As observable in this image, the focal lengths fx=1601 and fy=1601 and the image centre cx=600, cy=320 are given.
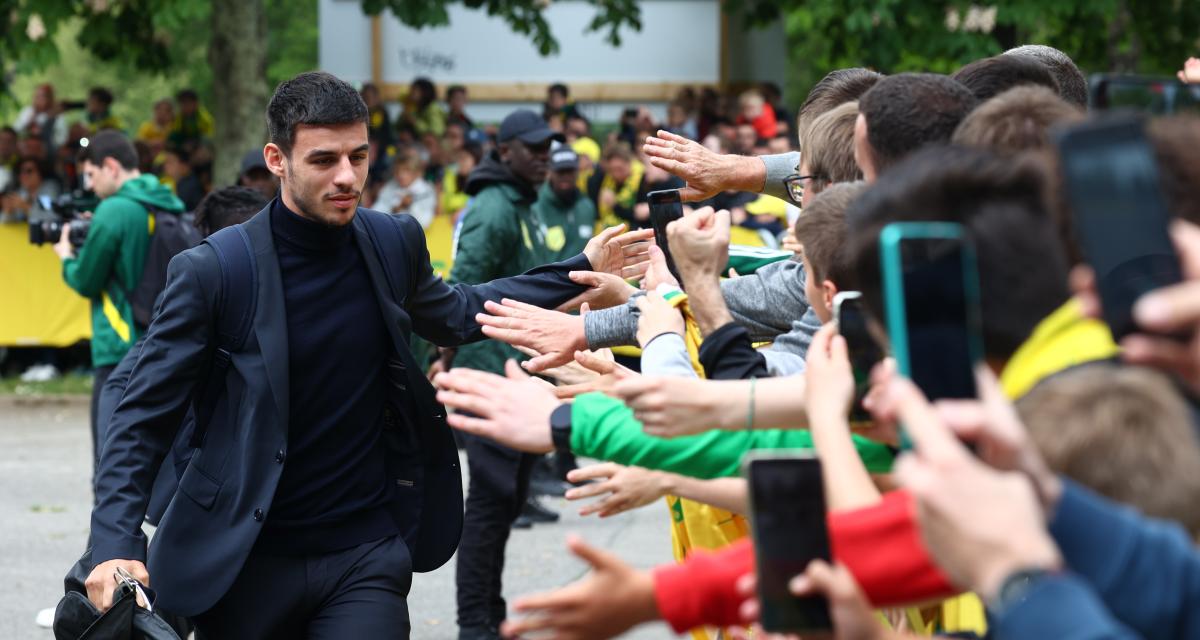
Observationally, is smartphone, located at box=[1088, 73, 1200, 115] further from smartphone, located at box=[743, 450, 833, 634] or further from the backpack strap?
the backpack strap

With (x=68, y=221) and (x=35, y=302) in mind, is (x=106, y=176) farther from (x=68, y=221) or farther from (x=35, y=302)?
(x=35, y=302)

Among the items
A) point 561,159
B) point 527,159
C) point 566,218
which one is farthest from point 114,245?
point 566,218

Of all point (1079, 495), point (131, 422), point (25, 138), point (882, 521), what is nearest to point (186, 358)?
point (131, 422)

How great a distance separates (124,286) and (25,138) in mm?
9083

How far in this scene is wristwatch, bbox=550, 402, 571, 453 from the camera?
2.82 metres

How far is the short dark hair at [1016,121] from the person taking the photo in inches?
105

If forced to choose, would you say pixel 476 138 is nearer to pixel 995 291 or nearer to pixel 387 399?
pixel 387 399

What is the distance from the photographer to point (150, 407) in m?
4.24

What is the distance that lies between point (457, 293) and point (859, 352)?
231cm

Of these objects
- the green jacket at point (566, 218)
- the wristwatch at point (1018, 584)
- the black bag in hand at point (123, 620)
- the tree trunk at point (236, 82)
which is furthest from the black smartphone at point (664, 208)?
the tree trunk at point (236, 82)

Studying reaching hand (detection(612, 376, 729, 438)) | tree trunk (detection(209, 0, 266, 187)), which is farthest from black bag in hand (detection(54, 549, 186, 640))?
tree trunk (detection(209, 0, 266, 187))

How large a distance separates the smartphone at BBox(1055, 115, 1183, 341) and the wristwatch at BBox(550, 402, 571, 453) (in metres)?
1.06

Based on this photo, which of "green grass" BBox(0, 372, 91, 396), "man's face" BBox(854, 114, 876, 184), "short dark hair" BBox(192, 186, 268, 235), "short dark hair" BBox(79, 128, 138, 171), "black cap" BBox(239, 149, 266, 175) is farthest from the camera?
"green grass" BBox(0, 372, 91, 396)

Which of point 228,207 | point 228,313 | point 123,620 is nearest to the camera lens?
point 123,620
